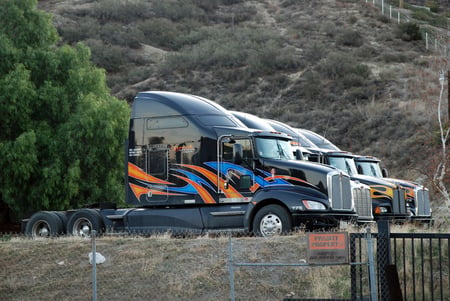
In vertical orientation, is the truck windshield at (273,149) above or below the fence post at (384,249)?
above

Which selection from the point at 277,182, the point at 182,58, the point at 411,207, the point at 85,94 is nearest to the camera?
the point at 277,182

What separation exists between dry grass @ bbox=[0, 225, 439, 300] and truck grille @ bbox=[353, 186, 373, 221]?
214 centimetres

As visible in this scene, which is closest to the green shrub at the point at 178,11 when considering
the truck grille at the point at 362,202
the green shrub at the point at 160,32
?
the green shrub at the point at 160,32

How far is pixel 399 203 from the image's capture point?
23.2 metres

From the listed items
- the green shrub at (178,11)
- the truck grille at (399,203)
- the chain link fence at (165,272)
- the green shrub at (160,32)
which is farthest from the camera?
the green shrub at (178,11)

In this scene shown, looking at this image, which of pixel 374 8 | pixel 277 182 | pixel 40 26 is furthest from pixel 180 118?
pixel 374 8

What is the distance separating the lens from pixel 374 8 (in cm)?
5888

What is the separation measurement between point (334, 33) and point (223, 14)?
1249 centimetres

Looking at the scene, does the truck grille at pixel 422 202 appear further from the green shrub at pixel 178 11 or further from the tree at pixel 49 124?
the green shrub at pixel 178 11

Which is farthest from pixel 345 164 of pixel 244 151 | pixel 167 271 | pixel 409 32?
pixel 409 32

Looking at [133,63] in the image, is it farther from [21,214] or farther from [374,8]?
[21,214]

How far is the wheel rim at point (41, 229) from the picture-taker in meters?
20.8

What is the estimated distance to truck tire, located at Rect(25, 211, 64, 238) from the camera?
20.5 m

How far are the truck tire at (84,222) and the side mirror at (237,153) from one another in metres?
4.33
